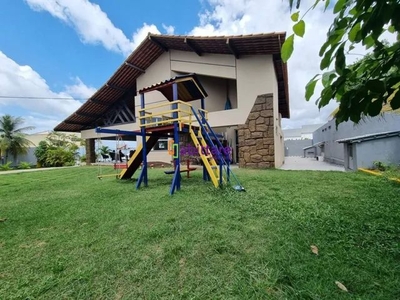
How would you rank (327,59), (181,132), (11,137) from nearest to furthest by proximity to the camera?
(327,59)
(181,132)
(11,137)

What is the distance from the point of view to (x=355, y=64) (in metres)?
1.05

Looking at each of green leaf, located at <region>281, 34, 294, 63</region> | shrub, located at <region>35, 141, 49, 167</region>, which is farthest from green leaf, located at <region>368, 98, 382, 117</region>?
shrub, located at <region>35, 141, 49, 167</region>

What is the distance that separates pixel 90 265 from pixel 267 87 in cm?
981

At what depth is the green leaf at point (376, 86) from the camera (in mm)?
880

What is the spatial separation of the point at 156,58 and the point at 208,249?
13.1m

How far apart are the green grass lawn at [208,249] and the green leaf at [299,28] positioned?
1837 millimetres

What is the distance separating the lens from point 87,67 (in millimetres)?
17156

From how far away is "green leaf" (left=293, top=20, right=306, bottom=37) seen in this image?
91cm

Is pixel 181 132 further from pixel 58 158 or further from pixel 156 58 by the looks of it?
pixel 58 158

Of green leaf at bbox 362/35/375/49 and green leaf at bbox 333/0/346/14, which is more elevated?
green leaf at bbox 333/0/346/14

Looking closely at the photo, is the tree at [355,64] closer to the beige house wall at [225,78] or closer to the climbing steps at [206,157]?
the climbing steps at [206,157]

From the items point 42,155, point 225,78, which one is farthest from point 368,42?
point 42,155

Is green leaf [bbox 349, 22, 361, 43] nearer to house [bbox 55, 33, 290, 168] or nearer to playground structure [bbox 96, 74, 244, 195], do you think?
playground structure [bbox 96, 74, 244, 195]

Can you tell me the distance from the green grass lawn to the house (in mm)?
6117
